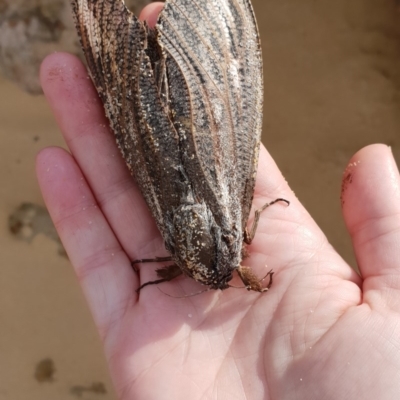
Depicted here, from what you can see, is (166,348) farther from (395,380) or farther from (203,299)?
(395,380)

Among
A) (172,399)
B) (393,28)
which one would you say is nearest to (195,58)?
(172,399)

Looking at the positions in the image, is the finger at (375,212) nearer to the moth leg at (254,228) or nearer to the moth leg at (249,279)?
the moth leg at (254,228)

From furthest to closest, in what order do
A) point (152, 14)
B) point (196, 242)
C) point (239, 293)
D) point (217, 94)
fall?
point (152, 14)
point (239, 293)
point (217, 94)
point (196, 242)

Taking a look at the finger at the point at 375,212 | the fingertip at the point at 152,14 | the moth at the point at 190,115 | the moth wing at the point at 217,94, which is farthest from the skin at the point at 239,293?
the fingertip at the point at 152,14

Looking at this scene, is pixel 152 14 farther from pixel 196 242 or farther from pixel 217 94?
pixel 196 242

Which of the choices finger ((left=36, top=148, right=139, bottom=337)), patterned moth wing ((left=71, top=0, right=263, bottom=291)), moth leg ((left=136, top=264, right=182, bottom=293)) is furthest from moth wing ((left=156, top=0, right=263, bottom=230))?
finger ((left=36, top=148, right=139, bottom=337))

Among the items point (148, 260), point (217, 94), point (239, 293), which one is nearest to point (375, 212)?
A: point (239, 293)
